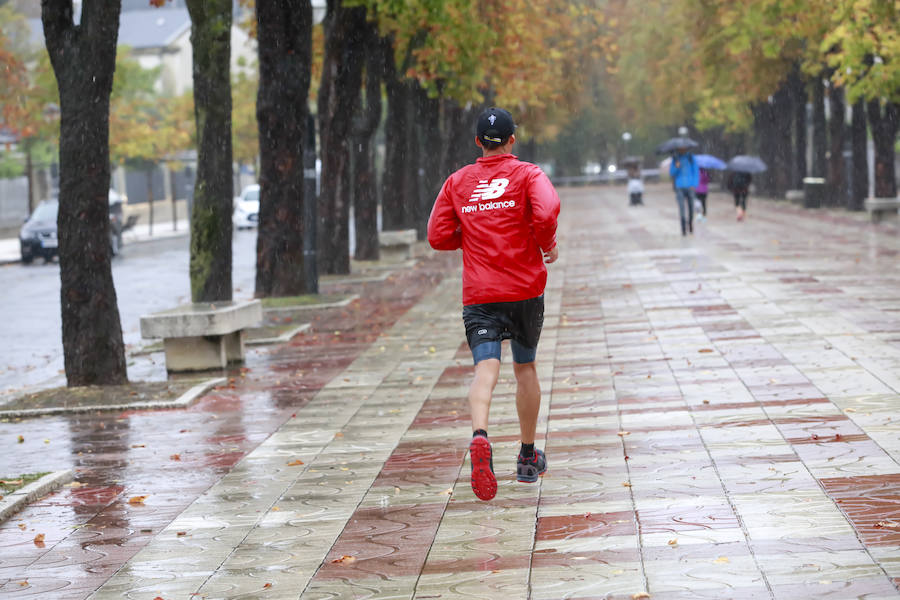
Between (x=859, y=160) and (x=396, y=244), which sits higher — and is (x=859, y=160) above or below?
above

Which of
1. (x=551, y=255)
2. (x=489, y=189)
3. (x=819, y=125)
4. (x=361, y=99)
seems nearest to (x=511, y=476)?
(x=551, y=255)

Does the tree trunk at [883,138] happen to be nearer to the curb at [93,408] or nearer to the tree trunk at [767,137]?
the tree trunk at [767,137]

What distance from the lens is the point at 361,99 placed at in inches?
953

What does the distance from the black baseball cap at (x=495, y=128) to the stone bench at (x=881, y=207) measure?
26284 millimetres

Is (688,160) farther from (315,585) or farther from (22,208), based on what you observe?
(22,208)

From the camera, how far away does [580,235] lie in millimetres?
32125

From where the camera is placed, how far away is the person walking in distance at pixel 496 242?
6457 millimetres

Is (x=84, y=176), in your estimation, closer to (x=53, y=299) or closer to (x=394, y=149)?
(x=53, y=299)

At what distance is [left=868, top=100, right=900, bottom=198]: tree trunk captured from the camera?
1278 inches

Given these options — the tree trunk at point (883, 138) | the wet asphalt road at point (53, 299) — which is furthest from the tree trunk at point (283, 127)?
the tree trunk at point (883, 138)

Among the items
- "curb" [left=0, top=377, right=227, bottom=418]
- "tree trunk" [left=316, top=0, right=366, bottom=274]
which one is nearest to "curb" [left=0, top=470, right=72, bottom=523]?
"curb" [left=0, top=377, right=227, bottom=418]

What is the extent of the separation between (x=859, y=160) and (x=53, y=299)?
22794mm

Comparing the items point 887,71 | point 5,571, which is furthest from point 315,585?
point 887,71

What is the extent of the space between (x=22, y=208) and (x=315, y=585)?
56.4 meters
